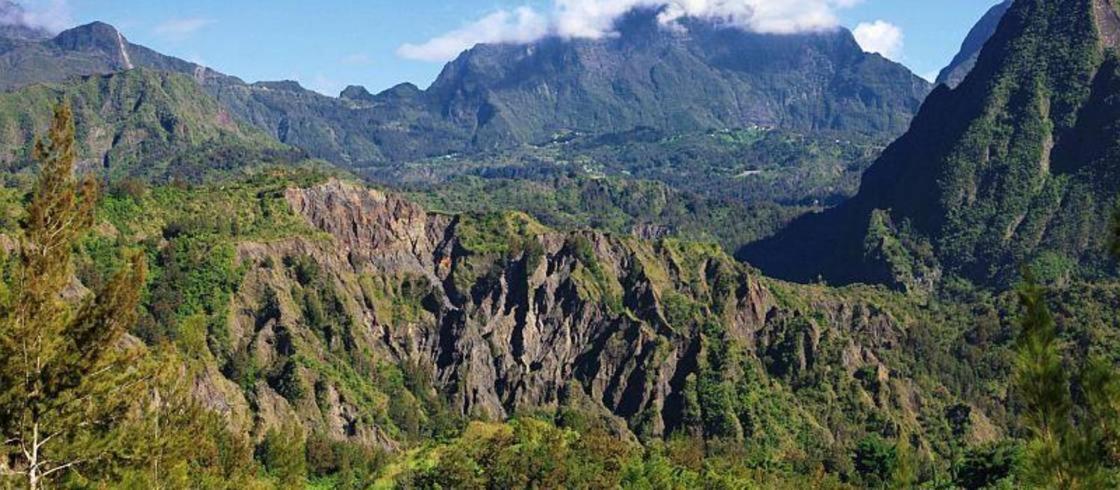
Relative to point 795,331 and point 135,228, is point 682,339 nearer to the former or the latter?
point 795,331

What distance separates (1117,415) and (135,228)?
147 meters

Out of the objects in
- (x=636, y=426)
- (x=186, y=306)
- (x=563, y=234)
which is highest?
(x=563, y=234)

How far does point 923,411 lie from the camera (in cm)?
17400

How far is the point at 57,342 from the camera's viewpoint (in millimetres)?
34875

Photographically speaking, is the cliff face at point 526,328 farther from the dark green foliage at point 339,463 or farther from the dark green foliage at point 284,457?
the dark green foliage at point 284,457

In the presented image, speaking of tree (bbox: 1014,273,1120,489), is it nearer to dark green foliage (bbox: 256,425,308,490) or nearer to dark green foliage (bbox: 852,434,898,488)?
dark green foliage (bbox: 256,425,308,490)

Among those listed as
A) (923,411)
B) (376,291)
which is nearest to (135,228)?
(376,291)

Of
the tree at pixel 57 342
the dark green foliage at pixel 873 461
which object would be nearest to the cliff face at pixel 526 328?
the dark green foliage at pixel 873 461

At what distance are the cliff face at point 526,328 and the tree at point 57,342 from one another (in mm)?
105075

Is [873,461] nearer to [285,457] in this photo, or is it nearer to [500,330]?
[500,330]

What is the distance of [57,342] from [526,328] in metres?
141

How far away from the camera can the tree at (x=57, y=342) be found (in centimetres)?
3406

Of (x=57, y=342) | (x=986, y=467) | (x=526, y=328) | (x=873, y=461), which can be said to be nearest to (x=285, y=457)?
(x=57, y=342)

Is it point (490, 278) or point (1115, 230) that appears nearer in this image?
point (1115, 230)
